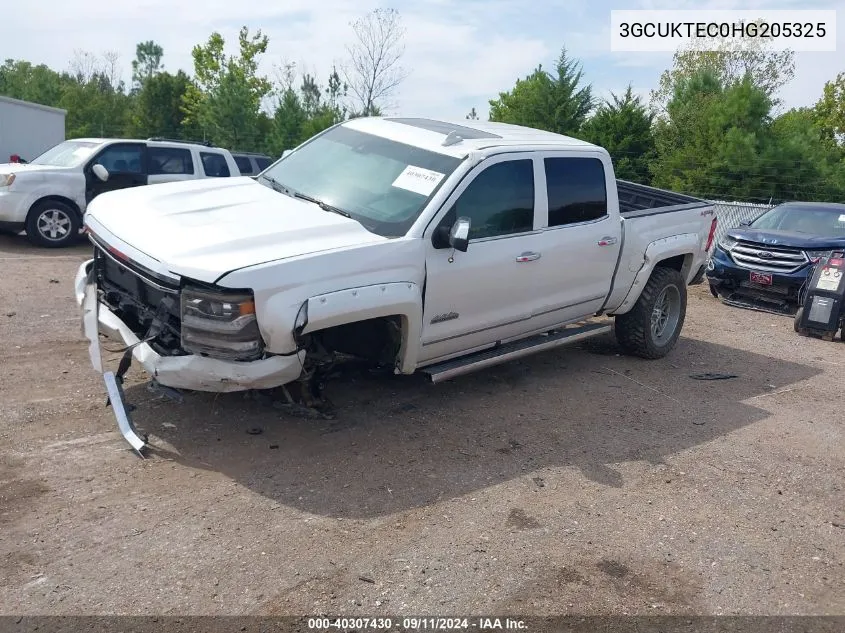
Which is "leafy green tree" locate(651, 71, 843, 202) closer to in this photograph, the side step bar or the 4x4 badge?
the side step bar

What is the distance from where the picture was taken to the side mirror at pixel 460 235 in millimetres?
4996

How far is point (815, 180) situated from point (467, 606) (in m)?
19.9

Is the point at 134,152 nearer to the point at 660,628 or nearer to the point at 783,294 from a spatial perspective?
the point at 783,294

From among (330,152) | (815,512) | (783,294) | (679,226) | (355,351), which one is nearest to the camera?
(815,512)

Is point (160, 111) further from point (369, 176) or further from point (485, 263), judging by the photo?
point (485, 263)

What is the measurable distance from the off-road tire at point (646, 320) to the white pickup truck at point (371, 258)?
0.27 meters

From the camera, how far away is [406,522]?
13.6 ft

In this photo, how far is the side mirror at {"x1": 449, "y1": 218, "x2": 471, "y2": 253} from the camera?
16.4 ft

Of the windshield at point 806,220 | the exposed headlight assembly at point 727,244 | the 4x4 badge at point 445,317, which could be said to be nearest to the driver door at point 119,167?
the 4x4 badge at point 445,317

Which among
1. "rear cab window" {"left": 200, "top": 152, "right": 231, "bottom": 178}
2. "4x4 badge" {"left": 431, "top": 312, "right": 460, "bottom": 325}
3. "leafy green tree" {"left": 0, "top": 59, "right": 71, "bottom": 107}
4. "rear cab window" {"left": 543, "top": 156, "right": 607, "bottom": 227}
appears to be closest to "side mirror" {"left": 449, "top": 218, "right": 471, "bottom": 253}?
"4x4 badge" {"left": 431, "top": 312, "right": 460, "bottom": 325}

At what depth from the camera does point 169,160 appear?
524 inches

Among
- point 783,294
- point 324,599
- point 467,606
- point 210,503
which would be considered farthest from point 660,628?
point 783,294

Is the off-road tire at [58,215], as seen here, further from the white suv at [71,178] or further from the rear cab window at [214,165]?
the rear cab window at [214,165]

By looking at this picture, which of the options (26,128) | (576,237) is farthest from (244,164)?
(576,237)
